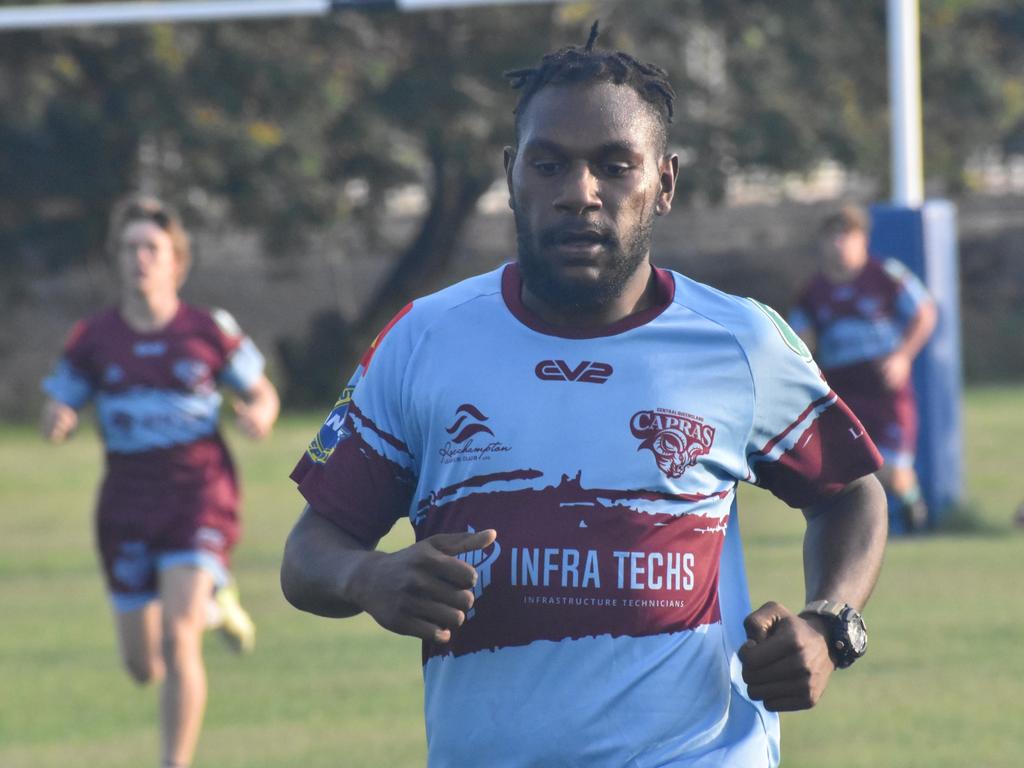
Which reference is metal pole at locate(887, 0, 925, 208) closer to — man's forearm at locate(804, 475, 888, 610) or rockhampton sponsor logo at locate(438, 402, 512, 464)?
man's forearm at locate(804, 475, 888, 610)

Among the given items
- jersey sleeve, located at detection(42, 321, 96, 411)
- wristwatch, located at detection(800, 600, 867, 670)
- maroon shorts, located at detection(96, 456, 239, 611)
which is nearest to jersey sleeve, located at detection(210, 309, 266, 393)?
maroon shorts, located at detection(96, 456, 239, 611)

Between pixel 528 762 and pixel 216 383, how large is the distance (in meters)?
5.58

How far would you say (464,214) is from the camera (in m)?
33.6

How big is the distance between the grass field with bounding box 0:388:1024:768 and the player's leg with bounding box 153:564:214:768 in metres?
0.32

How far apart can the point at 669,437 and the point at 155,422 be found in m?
5.40

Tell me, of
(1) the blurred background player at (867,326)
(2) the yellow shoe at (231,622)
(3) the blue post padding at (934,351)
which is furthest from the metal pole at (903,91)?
(2) the yellow shoe at (231,622)

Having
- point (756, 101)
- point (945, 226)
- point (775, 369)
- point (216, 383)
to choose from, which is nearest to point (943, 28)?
point (756, 101)

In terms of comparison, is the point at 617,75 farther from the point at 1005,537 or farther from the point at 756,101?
the point at 756,101

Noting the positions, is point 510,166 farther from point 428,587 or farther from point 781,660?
point 781,660

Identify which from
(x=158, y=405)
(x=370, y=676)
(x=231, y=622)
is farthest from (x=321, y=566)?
(x=370, y=676)

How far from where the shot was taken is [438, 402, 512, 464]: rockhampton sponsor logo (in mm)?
3441

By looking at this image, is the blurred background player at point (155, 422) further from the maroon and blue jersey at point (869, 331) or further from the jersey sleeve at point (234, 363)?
the maroon and blue jersey at point (869, 331)

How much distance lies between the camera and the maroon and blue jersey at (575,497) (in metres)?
3.40

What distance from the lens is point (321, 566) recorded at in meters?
3.37
